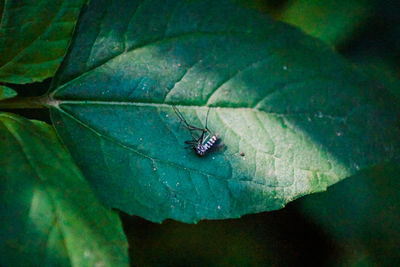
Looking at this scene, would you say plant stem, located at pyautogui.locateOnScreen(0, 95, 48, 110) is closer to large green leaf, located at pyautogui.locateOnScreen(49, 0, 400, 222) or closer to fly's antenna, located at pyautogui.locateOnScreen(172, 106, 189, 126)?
large green leaf, located at pyautogui.locateOnScreen(49, 0, 400, 222)

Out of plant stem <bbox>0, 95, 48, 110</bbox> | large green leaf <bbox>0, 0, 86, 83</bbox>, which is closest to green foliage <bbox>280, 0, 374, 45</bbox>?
large green leaf <bbox>0, 0, 86, 83</bbox>

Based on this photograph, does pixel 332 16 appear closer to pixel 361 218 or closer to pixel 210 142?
pixel 361 218

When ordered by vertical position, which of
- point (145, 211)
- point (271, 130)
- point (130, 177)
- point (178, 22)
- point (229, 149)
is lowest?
point (145, 211)

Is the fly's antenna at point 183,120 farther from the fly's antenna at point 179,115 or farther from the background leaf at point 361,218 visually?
the background leaf at point 361,218

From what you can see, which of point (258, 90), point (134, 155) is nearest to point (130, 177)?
point (134, 155)

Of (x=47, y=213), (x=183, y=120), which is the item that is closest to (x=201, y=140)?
(x=183, y=120)

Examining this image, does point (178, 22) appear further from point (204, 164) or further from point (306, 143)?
point (306, 143)

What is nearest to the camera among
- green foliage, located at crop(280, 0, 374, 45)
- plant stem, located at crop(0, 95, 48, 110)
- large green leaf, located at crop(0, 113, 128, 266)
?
large green leaf, located at crop(0, 113, 128, 266)

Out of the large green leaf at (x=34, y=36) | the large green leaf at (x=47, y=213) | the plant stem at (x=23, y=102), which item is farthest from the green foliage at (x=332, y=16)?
the large green leaf at (x=47, y=213)
